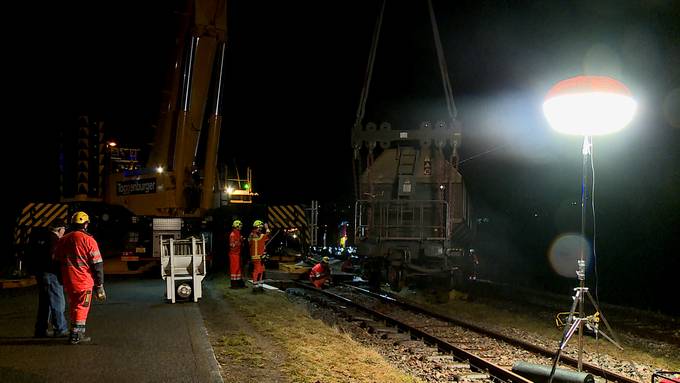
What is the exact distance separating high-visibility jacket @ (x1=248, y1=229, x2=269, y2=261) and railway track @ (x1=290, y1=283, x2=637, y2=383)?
251 cm

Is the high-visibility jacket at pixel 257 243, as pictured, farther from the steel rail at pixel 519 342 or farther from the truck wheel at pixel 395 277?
the truck wheel at pixel 395 277

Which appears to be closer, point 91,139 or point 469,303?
point 469,303

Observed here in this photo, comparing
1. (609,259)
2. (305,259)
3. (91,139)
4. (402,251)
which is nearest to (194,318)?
(402,251)

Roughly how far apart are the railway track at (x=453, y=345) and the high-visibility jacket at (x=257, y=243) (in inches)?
Result: 98.7

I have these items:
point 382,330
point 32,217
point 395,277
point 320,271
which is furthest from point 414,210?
point 32,217

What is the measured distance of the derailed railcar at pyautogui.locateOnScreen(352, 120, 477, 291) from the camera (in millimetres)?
15586

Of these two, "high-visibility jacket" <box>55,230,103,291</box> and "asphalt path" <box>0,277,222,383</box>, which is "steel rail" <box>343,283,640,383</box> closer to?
"asphalt path" <box>0,277,222,383</box>

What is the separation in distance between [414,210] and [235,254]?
499 centimetres

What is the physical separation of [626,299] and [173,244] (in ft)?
42.6

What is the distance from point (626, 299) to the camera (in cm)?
1723

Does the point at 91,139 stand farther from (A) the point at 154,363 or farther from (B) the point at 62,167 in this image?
(A) the point at 154,363

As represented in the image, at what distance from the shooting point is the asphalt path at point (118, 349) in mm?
6152

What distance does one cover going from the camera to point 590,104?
6.05m

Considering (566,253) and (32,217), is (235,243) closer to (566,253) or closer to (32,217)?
(32,217)
